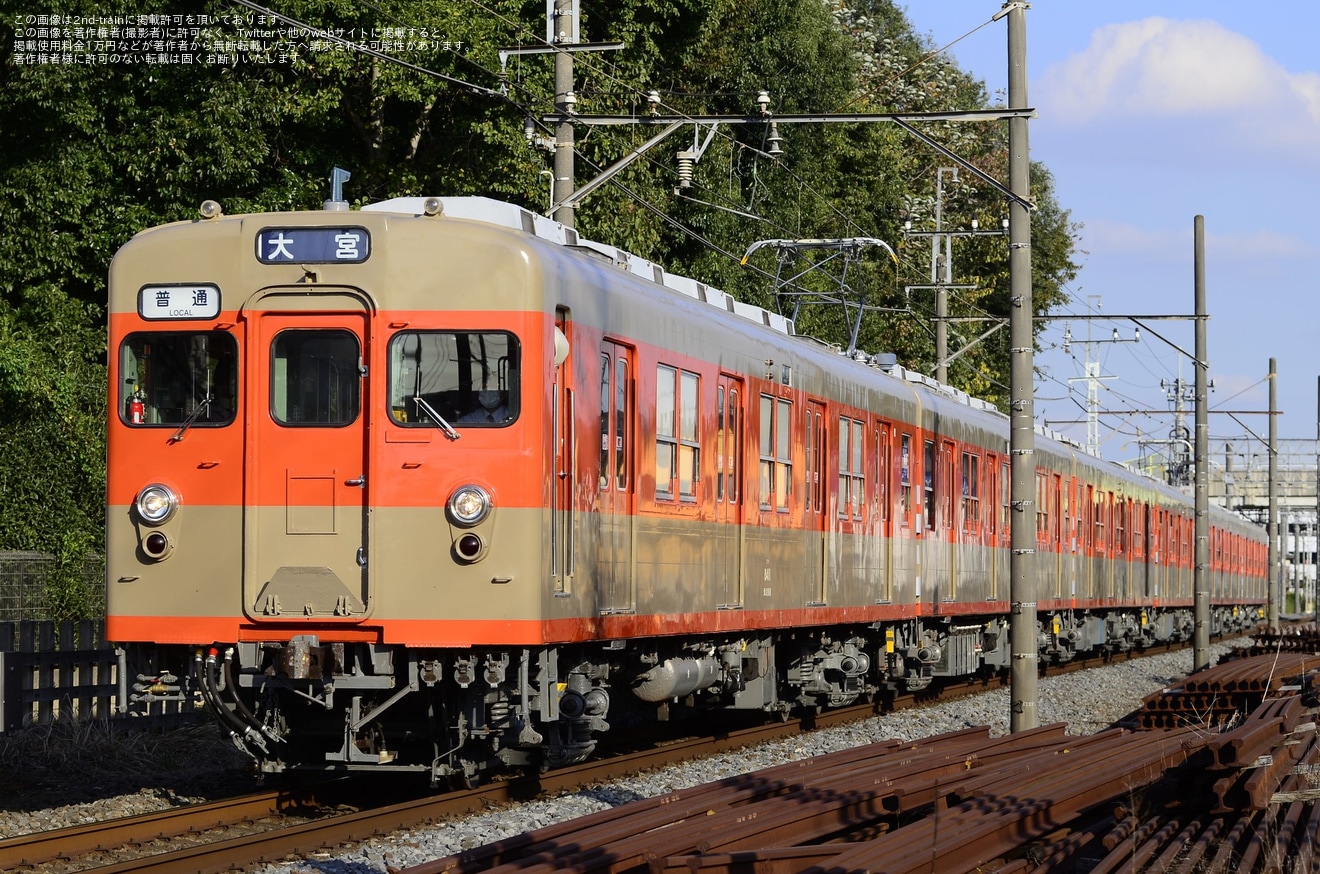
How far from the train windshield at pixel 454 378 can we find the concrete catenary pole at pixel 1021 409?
662 centimetres

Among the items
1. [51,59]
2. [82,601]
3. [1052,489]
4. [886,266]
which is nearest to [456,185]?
[51,59]

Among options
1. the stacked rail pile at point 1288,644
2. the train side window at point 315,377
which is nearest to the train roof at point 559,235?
the train side window at point 315,377

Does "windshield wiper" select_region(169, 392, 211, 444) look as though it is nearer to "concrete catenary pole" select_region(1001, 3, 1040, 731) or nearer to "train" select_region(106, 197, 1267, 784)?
"train" select_region(106, 197, 1267, 784)

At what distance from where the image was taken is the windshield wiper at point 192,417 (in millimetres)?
10367

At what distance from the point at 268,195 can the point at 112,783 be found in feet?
45.0

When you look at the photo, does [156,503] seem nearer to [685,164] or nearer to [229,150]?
[685,164]

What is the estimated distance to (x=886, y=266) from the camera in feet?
152

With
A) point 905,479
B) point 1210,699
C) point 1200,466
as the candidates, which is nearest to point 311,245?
point 905,479

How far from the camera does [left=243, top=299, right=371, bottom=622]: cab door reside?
1009 cm

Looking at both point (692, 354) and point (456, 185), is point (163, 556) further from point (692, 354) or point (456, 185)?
point (456, 185)

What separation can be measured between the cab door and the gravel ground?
4.61 ft

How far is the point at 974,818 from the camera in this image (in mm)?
8359

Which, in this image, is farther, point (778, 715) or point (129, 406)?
point (778, 715)

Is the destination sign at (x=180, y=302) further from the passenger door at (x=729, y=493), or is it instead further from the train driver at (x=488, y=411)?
the passenger door at (x=729, y=493)
